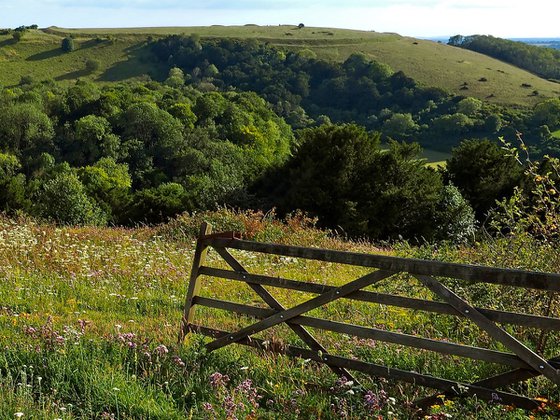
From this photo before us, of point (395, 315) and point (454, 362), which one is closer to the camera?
point (454, 362)

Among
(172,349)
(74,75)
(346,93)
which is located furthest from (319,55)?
(172,349)

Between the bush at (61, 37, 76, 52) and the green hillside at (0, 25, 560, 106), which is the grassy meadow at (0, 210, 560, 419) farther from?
the bush at (61, 37, 76, 52)

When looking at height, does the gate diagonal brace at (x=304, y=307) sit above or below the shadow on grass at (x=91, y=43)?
below

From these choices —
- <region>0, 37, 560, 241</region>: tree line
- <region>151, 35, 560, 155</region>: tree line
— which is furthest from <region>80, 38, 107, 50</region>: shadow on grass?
<region>0, 37, 560, 241</region>: tree line

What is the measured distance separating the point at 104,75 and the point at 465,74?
258 feet

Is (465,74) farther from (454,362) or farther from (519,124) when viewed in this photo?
(454,362)

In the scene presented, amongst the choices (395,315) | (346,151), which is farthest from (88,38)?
(395,315)

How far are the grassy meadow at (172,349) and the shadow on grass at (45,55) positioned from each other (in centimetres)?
12728

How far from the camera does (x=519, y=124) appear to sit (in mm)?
90812

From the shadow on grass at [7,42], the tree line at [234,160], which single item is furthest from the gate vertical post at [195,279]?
the shadow on grass at [7,42]

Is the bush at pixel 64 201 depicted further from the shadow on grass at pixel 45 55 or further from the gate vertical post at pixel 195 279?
the shadow on grass at pixel 45 55

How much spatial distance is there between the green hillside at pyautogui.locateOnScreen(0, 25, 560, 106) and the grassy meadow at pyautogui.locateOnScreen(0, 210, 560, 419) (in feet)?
347

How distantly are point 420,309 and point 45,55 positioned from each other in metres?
137

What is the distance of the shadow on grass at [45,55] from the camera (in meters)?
123
